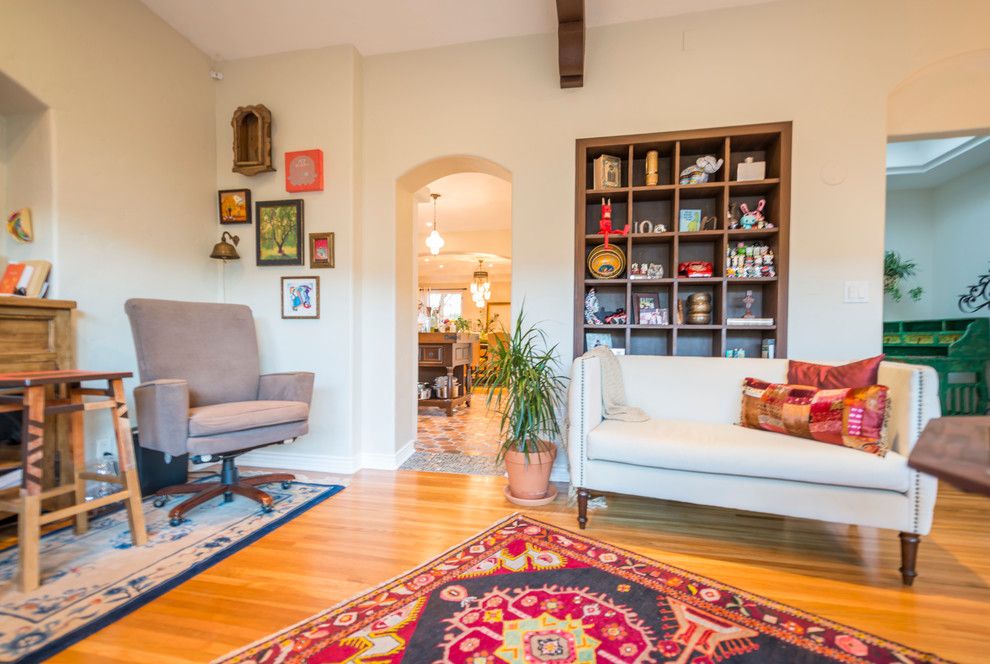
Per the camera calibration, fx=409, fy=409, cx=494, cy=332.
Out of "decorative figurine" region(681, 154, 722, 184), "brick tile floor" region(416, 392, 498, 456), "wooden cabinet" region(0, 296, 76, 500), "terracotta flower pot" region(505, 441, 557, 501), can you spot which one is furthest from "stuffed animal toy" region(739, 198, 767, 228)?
"wooden cabinet" region(0, 296, 76, 500)

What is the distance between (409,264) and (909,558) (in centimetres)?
326

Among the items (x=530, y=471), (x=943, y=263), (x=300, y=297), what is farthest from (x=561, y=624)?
(x=943, y=263)

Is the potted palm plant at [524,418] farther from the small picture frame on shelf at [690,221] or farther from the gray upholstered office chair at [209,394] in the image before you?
the small picture frame on shelf at [690,221]

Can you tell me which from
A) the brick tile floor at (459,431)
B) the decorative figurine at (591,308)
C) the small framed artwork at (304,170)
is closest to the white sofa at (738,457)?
the decorative figurine at (591,308)

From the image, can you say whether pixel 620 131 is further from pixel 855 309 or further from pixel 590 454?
pixel 590 454

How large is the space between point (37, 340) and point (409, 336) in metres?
2.08

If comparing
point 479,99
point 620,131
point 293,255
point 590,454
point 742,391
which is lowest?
point 590,454

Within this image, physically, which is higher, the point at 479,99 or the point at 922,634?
the point at 479,99

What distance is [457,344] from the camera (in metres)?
5.11

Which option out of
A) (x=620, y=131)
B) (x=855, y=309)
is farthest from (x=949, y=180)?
(x=620, y=131)

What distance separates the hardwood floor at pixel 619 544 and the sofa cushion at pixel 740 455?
15.0 inches

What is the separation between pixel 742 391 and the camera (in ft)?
7.29

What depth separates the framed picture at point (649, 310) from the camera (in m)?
2.77

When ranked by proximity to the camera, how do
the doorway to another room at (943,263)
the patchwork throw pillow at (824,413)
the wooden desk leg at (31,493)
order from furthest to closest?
the doorway to another room at (943,263), the patchwork throw pillow at (824,413), the wooden desk leg at (31,493)
